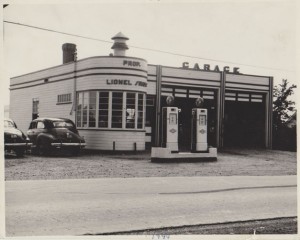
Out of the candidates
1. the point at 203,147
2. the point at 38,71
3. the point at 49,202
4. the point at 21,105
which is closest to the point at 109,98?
the point at 203,147

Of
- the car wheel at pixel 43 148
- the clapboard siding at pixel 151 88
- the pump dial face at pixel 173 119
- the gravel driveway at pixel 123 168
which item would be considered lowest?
the gravel driveway at pixel 123 168

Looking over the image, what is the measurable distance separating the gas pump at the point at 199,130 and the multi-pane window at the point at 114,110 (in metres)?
2.57

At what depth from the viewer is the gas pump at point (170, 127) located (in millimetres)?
13891

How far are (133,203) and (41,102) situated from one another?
14.3 meters

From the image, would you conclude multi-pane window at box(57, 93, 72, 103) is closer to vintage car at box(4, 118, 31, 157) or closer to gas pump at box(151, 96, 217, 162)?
vintage car at box(4, 118, 31, 157)

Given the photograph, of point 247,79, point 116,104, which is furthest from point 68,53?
point 247,79

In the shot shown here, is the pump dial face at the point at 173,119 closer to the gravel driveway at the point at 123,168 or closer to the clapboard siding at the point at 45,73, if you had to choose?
the gravel driveway at the point at 123,168

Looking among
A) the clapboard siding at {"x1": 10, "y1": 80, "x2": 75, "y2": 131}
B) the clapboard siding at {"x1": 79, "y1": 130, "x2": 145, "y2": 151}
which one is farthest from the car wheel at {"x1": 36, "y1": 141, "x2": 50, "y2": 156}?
the clapboard siding at {"x1": 10, "y1": 80, "x2": 75, "y2": 131}

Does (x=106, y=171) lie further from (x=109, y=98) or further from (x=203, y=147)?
(x=109, y=98)

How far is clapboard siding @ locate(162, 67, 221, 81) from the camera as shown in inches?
799

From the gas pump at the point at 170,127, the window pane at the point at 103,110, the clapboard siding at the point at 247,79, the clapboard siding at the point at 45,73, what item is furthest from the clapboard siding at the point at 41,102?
the clapboard siding at the point at 247,79

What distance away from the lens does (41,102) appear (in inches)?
796

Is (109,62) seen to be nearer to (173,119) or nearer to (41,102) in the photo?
(173,119)
